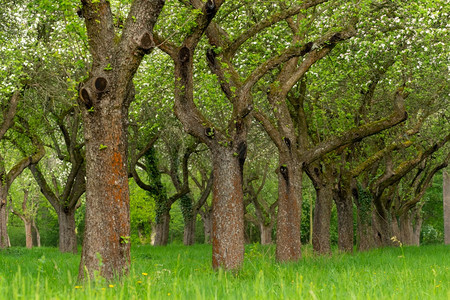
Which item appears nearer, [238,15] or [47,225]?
[238,15]

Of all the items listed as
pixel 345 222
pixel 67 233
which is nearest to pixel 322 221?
pixel 345 222

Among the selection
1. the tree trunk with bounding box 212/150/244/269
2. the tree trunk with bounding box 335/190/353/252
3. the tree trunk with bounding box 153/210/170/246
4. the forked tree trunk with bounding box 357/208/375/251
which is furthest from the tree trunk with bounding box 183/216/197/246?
the tree trunk with bounding box 212/150/244/269

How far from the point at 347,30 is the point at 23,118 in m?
15.5

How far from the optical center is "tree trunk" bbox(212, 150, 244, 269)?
1235 cm

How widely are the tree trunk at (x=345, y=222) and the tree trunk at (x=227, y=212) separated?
10.3m

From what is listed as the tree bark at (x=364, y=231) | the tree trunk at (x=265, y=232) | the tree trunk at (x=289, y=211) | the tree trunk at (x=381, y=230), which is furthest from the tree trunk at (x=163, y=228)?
the tree trunk at (x=265, y=232)

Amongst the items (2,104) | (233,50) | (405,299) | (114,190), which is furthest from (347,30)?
(2,104)

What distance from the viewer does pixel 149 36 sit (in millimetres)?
9211

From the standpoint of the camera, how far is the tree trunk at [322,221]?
1984 centimetres

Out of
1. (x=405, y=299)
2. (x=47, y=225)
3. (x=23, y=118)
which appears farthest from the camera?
(x=47, y=225)

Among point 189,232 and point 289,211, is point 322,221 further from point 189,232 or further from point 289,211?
point 189,232

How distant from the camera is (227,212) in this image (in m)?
12.5

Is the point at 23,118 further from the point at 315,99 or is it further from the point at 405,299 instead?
the point at 405,299

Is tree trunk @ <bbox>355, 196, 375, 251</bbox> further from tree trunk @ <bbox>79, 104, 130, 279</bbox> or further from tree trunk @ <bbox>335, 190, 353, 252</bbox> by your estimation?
tree trunk @ <bbox>79, 104, 130, 279</bbox>
